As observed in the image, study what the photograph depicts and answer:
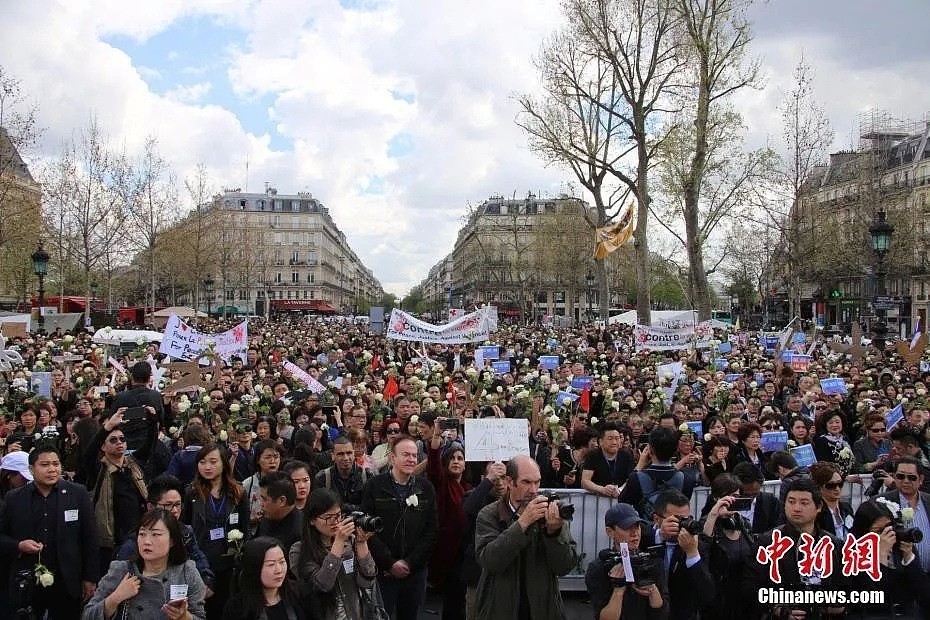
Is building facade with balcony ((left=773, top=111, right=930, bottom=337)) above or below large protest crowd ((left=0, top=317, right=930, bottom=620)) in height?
above

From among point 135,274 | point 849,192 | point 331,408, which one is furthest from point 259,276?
point 331,408

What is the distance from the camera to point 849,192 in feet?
155

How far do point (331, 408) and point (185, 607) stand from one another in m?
6.00

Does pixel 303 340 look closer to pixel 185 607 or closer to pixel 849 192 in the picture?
pixel 185 607

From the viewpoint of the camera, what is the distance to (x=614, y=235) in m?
28.9

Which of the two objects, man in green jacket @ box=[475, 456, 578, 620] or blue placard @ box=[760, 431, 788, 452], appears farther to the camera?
blue placard @ box=[760, 431, 788, 452]

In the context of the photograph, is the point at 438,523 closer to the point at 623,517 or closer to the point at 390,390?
the point at 623,517

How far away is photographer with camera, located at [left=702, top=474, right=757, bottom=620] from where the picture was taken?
4.47 meters

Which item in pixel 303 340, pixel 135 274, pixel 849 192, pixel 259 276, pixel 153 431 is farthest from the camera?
pixel 259 276

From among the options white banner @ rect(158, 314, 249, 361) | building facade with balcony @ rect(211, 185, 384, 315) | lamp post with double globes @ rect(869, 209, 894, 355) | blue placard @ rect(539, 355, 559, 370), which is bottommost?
blue placard @ rect(539, 355, 559, 370)

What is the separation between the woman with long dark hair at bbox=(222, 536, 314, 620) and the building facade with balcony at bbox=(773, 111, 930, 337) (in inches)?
681

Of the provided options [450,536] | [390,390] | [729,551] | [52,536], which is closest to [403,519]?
[450,536]

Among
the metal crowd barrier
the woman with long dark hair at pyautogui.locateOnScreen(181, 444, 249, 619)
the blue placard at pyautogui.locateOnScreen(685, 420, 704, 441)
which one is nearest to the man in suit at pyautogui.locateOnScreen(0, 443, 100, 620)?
the woman with long dark hair at pyautogui.locateOnScreen(181, 444, 249, 619)

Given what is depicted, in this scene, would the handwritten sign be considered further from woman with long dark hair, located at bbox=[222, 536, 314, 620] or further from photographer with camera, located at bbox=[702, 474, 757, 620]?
woman with long dark hair, located at bbox=[222, 536, 314, 620]
